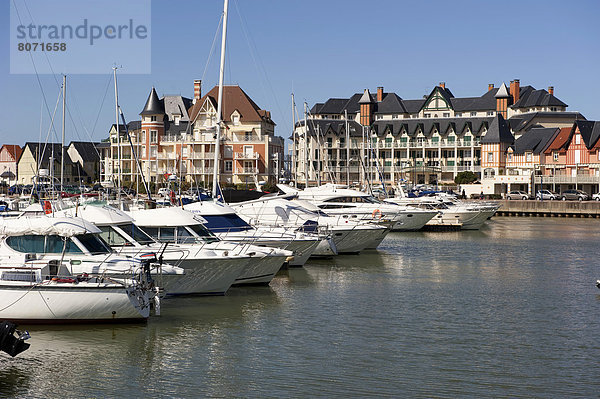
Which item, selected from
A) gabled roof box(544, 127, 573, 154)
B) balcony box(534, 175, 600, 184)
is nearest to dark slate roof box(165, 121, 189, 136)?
balcony box(534, 175, 600, 184)

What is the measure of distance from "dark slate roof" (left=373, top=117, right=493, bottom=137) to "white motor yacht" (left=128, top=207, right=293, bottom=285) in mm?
104455

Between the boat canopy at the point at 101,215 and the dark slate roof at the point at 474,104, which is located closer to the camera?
the boat canopy at the point at 101,215

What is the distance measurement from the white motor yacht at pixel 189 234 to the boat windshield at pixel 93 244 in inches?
182

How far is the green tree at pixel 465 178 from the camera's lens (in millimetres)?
122625

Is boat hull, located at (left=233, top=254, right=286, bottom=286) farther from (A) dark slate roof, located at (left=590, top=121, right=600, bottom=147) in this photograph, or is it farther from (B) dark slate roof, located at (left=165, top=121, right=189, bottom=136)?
(A) dark slate roof, located at (left=590, top=121, right=600, bottom=147)

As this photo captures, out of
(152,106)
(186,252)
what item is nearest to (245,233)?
(186,252)

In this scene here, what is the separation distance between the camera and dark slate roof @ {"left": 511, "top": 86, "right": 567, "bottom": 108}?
140 meters

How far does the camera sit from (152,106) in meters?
112

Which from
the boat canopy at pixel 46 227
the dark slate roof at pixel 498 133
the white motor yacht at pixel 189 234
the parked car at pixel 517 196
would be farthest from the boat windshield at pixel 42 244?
the dark slate roof at pixel 498 133

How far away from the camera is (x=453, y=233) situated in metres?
63.3

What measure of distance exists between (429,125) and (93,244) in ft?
374

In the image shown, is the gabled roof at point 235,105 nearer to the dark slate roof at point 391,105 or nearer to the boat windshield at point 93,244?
the dark slate roof at point 391,105

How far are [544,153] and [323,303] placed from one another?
94.6 meters

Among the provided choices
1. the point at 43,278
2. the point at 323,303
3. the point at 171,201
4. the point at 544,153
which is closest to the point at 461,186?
the point at 544,153
